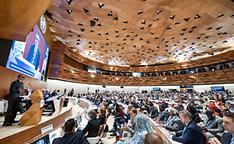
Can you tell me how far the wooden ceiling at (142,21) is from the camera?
8.13 m

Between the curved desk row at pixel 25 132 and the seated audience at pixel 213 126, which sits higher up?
the curved desk row at pixel 25 132

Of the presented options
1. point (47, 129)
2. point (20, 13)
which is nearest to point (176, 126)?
point (47, 129)

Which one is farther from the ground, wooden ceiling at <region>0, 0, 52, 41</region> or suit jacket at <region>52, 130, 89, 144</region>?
wooden ceiling at <region>0, 0, 52, 41</region>

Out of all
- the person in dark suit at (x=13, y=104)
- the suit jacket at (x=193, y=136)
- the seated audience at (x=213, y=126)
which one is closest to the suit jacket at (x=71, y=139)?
the person in dark suit at (x=13, y=104)

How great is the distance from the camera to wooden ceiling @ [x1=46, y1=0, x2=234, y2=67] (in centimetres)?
813

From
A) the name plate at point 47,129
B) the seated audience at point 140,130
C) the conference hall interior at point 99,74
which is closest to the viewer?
the seated audience at point 140,130

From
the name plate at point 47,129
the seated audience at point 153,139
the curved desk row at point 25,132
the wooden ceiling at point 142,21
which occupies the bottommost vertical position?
the name plate at point 47,129

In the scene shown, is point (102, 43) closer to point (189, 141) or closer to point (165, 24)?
point (165, 24)

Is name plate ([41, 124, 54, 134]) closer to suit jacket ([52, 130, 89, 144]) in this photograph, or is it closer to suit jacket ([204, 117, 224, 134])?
suit jacket ([52, 130, 89, 144])

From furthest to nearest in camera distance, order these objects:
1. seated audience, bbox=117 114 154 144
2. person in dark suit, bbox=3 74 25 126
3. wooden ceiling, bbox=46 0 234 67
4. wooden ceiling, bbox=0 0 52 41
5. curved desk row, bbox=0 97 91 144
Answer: wooden ceiling, bbox=46 0 234 67, person in dark suit, bbox=3 74 25 126, seated audience, bbox=117 114 154 144, curved desk row, bbox=0 97 91 144, wooden ceiling, bbox=0 0 52 41

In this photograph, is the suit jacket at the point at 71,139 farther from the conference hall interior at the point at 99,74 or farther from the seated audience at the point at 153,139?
the seated audience at the point at 153,139

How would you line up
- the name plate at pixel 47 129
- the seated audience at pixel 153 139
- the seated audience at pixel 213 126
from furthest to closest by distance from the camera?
the seated audience at pixel 213 126, the name plate at pixel 47 129, the seated audience at pixel 153 139

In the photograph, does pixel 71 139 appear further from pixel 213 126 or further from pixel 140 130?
pixel 213 126

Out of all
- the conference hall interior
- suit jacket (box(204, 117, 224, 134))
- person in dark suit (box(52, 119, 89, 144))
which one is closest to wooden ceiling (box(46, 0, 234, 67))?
the conference hall interior
